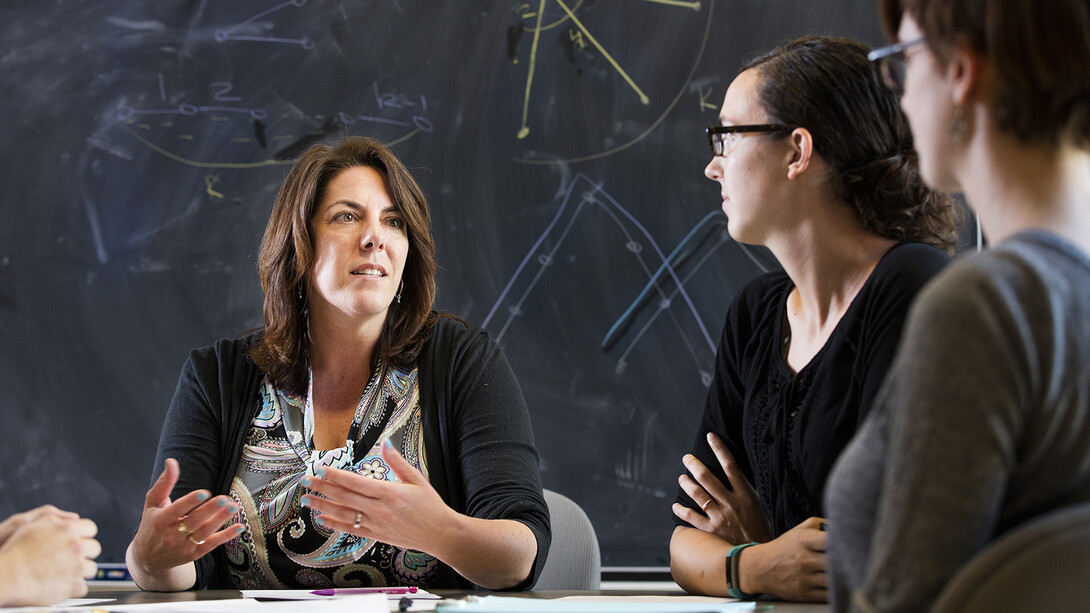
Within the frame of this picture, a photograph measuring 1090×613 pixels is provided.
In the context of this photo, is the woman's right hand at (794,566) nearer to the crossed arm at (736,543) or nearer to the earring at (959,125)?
the crossed arm at (736,543)

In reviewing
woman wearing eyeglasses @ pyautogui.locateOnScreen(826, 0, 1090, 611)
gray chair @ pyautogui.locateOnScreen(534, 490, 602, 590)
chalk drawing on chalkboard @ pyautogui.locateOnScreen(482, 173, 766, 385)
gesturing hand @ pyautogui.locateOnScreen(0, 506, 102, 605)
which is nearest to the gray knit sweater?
woman wearing eyeglasses @ pyautogui.locateOnScreen(826, 0, 1090, 611)

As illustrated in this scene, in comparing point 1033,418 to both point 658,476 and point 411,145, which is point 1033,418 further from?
point 411,145

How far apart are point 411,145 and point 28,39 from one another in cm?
125

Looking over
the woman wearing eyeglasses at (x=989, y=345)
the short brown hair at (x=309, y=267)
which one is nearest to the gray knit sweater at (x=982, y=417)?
the woman wearing eyeglasses at (x=989, y=345)

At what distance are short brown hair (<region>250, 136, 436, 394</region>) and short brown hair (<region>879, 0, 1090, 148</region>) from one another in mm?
1464

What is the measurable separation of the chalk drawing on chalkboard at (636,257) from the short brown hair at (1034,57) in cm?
185

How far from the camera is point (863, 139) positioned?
1547mm

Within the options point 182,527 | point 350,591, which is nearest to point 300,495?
point 182,527

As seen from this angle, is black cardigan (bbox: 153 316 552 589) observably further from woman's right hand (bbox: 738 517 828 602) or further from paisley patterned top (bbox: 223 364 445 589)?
woman's right hand (bbox: 738 517 828 602)

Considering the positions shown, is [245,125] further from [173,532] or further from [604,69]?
[173,532]

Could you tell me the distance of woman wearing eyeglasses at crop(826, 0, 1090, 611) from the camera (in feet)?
2.15

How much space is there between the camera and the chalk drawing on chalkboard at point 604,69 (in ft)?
8.66

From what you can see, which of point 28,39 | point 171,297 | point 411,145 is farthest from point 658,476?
point 28,39

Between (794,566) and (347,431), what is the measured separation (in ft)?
3.31
